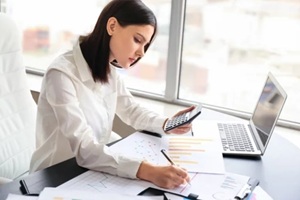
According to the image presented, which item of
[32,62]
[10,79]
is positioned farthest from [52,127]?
[32,62]

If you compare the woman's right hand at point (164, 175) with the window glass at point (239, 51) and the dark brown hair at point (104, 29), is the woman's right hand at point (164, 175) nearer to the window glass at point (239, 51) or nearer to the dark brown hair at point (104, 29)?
the dark brown hair at point (104, 29)

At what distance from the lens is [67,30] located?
2.43 m

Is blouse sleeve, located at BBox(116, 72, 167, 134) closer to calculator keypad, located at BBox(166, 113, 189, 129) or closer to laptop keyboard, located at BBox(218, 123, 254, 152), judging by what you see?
calculator keypad, located at BBox(166, 113, 189, 129)

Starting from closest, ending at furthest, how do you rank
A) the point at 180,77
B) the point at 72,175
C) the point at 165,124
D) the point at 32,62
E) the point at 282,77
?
the point at 72,175, the point at 165,124, the point at 282,77, the point at 180,77, the point at 32,62

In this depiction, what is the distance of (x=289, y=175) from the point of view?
1.23 metres

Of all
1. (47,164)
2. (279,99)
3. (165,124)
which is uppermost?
(279,99)

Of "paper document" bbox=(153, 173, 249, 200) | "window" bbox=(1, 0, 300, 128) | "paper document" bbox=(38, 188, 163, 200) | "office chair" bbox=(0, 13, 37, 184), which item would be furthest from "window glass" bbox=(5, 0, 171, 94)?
"paper document" bbox=(38, 188, 163, 200)

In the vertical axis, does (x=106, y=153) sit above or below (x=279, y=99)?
below

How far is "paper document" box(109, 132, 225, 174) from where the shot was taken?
1.23m

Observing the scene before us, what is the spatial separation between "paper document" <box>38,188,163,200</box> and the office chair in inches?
25.2

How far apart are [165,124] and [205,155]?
0.69ft

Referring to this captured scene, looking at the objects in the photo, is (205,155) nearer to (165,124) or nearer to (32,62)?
(165,124)

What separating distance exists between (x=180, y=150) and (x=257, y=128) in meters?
0.32

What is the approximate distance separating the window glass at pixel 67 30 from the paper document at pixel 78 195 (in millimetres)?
1202
